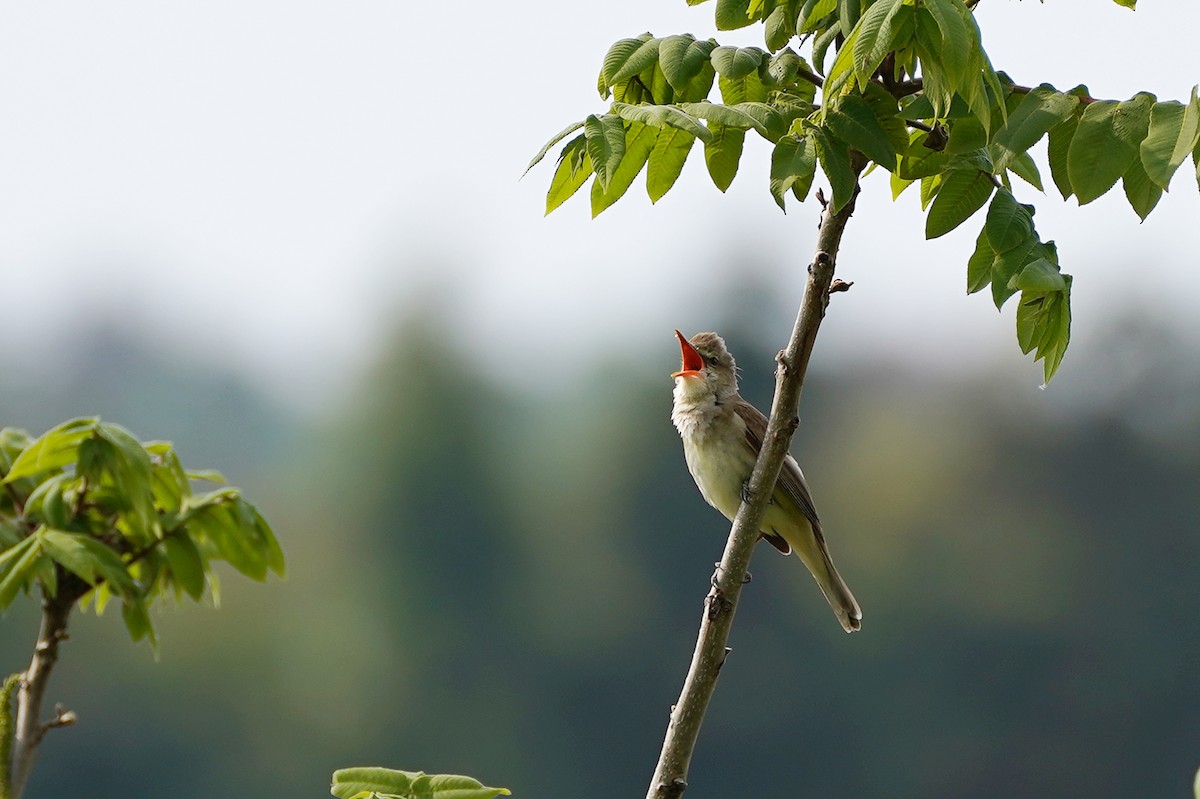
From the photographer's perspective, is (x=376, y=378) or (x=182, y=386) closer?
(x=376, y=378)

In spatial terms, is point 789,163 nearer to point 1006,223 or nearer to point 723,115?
point 723,115

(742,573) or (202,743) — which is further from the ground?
(742,573)

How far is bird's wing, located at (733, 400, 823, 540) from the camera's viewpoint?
5.80m

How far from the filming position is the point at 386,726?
5753 cm

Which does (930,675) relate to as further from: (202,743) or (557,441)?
(202,743)

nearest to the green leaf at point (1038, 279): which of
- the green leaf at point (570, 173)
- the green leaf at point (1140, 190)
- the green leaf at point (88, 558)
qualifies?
the green leaf at point (1140, 190)

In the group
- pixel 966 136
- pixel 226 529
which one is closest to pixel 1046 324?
pixel 966 136

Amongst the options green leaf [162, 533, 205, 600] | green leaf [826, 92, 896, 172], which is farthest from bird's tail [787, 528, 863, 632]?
green leaf [826, 92, 896, 172]

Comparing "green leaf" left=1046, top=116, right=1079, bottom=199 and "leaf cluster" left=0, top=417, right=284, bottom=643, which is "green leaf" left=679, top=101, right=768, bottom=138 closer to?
"green leaf" left=1046, top=116, right=1079, bottom=199

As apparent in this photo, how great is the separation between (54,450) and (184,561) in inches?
15.8

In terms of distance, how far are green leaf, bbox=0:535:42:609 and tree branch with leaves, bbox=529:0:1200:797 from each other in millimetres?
1425

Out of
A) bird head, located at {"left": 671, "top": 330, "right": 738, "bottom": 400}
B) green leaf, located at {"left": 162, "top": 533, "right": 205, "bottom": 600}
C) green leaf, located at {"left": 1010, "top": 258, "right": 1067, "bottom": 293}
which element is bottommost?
green leaf, located at {"left": 162, "top": 533, "right": 205, "bottom": 600}

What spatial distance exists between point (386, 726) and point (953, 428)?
92.8 ft

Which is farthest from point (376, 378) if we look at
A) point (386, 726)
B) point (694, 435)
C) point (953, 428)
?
point (694, 435)
